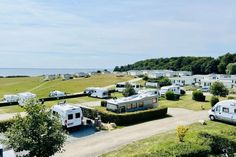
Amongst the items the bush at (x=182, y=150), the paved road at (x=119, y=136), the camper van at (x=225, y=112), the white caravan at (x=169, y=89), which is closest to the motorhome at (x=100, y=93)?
the white caravan at (x=169, y=89)

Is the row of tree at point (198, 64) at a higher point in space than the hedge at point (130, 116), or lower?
higher

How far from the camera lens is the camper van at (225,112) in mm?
22848

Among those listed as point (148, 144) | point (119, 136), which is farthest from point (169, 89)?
point (148, 144)

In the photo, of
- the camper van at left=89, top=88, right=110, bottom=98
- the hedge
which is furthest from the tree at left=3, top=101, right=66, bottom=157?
the camper van at left=89, top=88, right=110, bottom=98

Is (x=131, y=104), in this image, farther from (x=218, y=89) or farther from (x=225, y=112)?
(x=218, y=89)

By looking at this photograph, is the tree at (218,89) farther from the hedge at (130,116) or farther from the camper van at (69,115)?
the camper van at (69,115)

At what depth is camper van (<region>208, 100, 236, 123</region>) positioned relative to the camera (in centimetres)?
2285

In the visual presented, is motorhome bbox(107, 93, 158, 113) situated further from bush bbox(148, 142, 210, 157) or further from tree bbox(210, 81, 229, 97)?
bush bbox(148, 142, 210, 157)

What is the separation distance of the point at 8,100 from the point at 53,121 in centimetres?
2384

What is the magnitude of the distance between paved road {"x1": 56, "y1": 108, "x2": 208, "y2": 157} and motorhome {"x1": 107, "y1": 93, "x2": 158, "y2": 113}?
9.65ft

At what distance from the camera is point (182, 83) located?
64.7 m

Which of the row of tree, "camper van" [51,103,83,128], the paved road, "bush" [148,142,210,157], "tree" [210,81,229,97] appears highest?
the row of tree

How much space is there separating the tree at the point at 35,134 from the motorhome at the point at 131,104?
12.8 meters

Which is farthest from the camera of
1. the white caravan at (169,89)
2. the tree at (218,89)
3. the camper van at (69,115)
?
the white caravan at (169,89)
